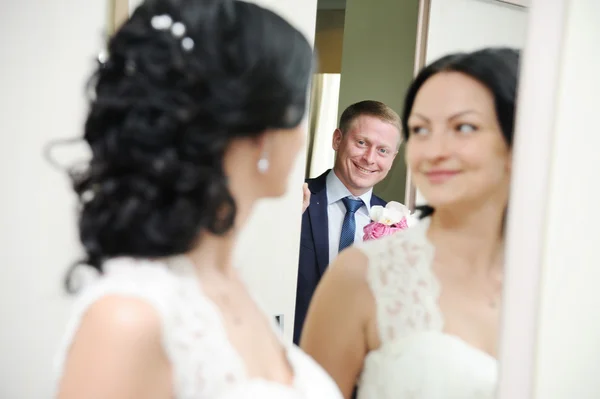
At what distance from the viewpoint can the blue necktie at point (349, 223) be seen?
1116 millimetres

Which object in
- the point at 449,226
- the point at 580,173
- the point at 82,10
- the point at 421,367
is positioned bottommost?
the point at 421,367

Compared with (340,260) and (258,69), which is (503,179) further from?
(258,69)

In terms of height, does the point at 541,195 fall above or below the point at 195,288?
above

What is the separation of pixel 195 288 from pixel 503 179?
622mm

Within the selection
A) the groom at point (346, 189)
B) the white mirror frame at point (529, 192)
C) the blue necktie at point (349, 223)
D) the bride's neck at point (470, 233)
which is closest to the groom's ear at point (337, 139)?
the groom at point (346, 189)

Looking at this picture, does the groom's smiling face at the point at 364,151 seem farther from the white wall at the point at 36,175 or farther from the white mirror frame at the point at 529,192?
the white wall at the point at 36,175

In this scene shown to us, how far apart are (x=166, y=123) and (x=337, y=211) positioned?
426 mm

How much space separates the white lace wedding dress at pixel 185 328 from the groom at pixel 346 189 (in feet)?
0.80

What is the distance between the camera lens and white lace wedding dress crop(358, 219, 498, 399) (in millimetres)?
1084

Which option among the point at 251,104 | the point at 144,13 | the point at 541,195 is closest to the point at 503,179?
the point at 541,195

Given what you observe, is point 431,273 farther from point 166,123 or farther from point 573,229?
point 166,123

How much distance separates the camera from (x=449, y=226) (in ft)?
3.62

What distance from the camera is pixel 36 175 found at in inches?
36.4

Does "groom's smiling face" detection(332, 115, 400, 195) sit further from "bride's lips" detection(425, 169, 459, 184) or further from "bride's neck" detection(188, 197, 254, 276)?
"bride's neck" detection(188, 197, 254, 276)
